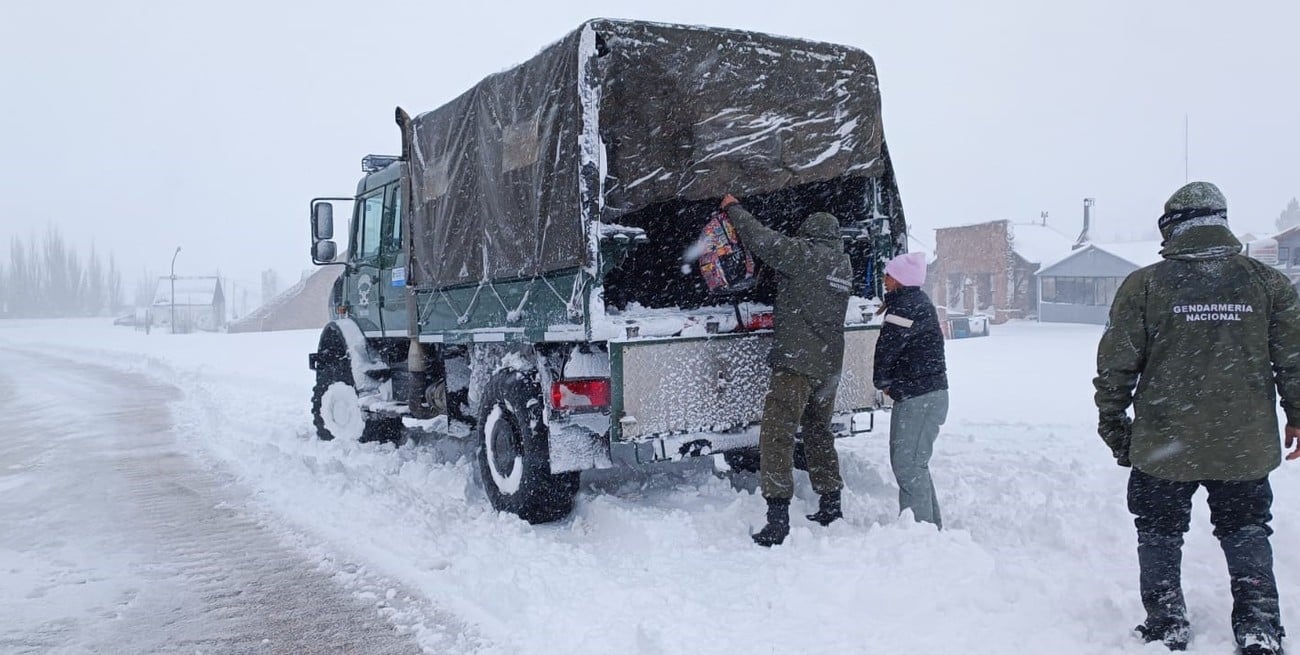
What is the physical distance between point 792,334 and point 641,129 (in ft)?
5.10

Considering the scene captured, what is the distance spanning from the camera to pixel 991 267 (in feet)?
147

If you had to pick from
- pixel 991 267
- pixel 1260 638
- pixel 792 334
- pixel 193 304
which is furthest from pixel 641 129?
pixel 193 304

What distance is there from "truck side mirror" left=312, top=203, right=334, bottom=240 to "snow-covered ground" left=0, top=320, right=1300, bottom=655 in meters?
2.12

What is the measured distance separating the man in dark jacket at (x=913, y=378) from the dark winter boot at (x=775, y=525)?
684 millimetres

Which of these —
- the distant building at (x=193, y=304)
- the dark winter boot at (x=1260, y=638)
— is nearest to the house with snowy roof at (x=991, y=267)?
the dark winter boot at (x=1260, y=638)

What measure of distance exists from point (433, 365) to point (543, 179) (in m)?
2.92

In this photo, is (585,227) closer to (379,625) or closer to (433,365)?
(379,625)

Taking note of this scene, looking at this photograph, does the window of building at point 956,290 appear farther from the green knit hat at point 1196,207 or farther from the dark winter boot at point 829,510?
the green knit hat at point 1196,207

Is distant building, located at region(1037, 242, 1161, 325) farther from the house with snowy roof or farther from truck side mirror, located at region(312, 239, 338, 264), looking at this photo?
truck side mirror, located at region(312, 239, 338, 264)

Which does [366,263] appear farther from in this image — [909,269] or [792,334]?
[909,269]

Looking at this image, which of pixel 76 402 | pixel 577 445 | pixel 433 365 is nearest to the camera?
pixel 577 445

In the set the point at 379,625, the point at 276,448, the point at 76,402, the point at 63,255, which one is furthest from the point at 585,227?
the point at 63,255

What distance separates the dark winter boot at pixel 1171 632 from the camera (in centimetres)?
334

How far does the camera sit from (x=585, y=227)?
5.16 meters
